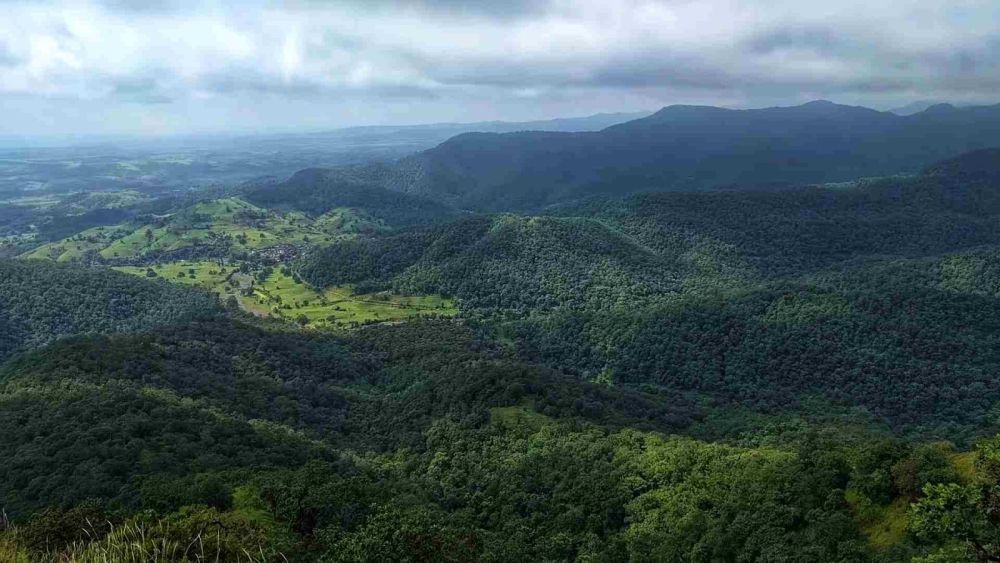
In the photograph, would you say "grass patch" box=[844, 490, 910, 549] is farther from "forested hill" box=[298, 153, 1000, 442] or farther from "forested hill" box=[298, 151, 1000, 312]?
"forested hill" box=[298, 151, 1000, 312]

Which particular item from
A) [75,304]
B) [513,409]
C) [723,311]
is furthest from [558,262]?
[75,304]

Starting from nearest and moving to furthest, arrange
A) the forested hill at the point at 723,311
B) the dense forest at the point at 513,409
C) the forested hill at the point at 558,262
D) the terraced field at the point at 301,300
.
→ the dense forest at the point at 513,409 → the forested hill at the point at 723,311 → the terraced field at the point at 301,300 → the forested hill at the point at 558,262

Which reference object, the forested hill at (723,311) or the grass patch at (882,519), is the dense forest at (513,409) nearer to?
the grass patch at (882,519)

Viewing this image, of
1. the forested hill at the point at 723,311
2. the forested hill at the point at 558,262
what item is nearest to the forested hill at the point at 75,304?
the forested hill at the point at 558,262

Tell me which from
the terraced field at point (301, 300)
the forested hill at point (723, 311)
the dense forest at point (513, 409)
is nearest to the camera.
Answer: the dense forest at point (513, 409)

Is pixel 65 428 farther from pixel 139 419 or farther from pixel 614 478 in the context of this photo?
pixel 614 478

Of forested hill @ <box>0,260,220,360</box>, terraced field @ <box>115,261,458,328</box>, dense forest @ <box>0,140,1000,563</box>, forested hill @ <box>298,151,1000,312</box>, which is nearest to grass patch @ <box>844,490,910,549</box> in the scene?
dense forest @ <box>0,140,1000,563</box>

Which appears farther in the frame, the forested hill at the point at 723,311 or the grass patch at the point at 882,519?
the forested hill at the point at 723,311
